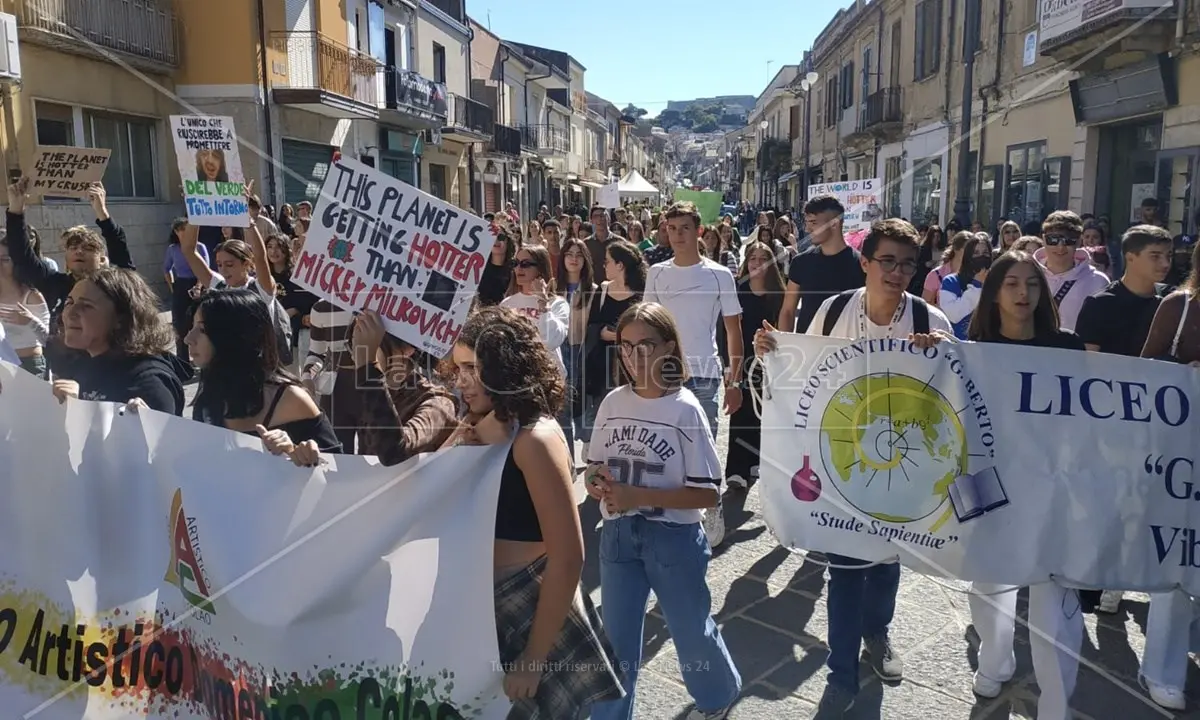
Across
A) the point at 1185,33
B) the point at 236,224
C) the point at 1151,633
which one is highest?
the point at 1185,33

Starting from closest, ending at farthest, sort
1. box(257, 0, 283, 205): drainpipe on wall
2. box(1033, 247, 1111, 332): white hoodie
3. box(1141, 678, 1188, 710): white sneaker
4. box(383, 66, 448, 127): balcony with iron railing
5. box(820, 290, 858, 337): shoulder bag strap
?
1. box(1141, 678, 1188, 710): white sneaker
2. box(820, 290, 858, 337): shoulder bag strap
3. box(1033, 247, 1111, 332): white hoodie
4. box(257, 0, 283, 205): drainpipe on wall
5. box(383, 66, 448, 127): balcony with iron railing

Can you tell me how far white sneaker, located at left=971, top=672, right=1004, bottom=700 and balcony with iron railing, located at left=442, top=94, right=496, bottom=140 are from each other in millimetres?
27023

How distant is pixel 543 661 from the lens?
226 centimetres

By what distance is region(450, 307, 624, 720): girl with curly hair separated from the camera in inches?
86.9

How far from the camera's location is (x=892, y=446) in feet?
10.4

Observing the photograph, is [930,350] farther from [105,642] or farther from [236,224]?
[236,224]

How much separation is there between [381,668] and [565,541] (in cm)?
63

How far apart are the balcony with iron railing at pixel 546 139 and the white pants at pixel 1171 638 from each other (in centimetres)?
3995

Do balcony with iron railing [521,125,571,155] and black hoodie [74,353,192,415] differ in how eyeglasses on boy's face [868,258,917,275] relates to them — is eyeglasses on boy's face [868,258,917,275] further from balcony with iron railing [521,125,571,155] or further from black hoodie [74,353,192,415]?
balcony with iron railing [521,125,571,155]

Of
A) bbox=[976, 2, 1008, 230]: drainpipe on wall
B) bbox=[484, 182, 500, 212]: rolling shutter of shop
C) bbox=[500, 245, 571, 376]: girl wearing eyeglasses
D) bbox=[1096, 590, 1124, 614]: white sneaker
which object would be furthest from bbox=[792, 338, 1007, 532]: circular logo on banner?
bbox=[484, 182, 500, 212]: rolling shutter of shop

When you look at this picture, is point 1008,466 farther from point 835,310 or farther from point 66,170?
point 66,170

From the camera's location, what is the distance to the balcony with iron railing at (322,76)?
59.2ft

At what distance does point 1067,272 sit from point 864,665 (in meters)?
2.96

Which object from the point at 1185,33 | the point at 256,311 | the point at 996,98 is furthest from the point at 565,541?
the point at 996,98
